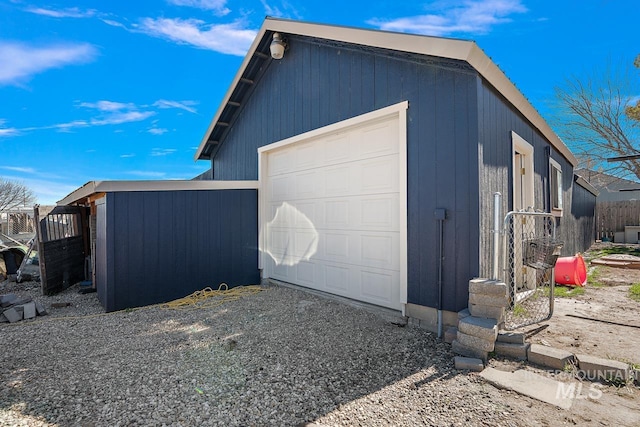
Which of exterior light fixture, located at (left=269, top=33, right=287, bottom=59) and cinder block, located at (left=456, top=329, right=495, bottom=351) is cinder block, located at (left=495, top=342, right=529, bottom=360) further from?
exterior light fixture, located at (left=269, top=33, right=287, bottom=59)

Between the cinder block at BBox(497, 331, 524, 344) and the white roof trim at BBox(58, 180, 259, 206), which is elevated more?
the white roof trim at BBox(58, 180, 259, 206)

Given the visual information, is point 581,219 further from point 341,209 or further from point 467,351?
point 467,351

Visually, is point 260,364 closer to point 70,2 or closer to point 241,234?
point 241,234

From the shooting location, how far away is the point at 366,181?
4344 millimetres

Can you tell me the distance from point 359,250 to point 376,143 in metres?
1.50

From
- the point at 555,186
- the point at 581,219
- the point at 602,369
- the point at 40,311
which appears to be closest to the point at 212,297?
the point at 40,311

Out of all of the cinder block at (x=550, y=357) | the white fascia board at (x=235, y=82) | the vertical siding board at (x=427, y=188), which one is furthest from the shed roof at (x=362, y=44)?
the cinder block at (x=550, y=357)

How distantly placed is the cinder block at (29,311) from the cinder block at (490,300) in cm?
568

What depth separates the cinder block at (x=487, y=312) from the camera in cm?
282

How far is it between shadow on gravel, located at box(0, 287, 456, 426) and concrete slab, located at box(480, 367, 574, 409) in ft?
1.04

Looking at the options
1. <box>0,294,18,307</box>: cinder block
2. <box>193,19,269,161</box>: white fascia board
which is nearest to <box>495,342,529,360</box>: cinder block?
<box>193,19,269,161</box>: white fascia board

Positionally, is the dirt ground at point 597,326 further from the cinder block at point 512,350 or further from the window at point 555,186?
the window at point 555,186

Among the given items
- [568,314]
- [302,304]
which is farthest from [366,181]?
[568,314]

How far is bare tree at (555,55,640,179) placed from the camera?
40.7ft
